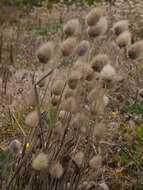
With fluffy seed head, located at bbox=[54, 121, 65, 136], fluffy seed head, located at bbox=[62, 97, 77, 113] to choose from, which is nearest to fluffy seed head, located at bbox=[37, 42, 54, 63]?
fluffy seed head, located at bbox=[62, 97, 77, 113]

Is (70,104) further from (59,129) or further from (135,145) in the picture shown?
(135,145)

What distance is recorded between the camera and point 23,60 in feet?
12.9

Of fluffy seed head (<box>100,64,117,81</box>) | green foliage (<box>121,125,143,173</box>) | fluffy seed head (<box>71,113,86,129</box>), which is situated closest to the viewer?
fluffy seed head (<box>100,64,117,81</box>)

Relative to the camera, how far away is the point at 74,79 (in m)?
0.90

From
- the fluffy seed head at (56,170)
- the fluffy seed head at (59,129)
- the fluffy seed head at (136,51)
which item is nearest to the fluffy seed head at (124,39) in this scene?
the fluffy seed head at (136,51)

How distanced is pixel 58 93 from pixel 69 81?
60 mm

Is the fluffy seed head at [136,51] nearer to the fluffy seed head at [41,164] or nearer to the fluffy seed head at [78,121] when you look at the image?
the fluffy seed head at [78,121]

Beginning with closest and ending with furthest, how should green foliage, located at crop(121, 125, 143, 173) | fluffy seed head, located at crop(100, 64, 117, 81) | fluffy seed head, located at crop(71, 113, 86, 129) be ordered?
fluffy seed head, located at crop(100, 64, 117, 81) < fluffy seed head, located at crop(71, 113, 86, 129) < green foliage, located at crop(121, 125, 143, 173)

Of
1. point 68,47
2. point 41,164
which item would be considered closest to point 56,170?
point 41,164

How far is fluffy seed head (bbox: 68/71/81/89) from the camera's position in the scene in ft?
2.94

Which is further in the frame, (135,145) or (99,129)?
(135,145)

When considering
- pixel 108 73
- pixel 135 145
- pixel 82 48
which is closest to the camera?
pixel 108 73

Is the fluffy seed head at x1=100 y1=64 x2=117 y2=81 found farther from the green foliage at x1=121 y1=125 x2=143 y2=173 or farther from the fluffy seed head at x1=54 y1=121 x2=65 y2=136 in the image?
the green foliage at x1=121 y1=125 x2=143 y2=173

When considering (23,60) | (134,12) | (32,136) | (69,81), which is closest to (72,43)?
(69,81)
